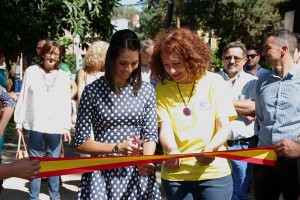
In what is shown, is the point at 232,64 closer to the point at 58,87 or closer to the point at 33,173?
the point at 58,87

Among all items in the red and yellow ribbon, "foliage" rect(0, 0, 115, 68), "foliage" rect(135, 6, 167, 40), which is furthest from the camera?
"foliage" rect(135, 6, 167, 40)

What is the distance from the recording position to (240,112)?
5098 mm

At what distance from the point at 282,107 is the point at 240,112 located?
1100 mm

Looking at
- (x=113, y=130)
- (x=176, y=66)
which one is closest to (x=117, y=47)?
(x=176, y=66)

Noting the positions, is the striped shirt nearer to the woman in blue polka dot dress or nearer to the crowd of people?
the crowd of people

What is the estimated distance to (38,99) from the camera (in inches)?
241

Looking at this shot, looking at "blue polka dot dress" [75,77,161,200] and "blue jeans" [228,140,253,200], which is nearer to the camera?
"blue polka dot dress" [75,77,161,200]

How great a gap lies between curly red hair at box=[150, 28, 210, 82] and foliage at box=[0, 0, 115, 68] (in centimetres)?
616

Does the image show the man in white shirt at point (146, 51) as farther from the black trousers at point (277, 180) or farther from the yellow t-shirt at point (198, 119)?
the yellow t-shirt at point (198, 119)

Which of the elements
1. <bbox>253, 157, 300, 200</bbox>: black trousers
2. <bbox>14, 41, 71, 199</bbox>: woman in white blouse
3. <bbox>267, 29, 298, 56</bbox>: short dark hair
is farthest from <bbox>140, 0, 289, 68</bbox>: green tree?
<bbox>253, 157, 300, 200</bbox>: black trousers

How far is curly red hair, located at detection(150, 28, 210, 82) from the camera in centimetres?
351

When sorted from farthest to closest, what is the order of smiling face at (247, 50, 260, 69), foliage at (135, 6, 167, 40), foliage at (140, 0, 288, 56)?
foliage at (135, 6, 167, 40), foliage at (140, 0, 288, 56), smiling face at (247, 50, 260, 69)

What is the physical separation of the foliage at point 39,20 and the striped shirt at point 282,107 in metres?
6.25


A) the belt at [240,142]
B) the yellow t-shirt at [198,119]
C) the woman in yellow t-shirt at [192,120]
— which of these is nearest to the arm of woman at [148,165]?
the woman in yellow t-shirt at [192,120]
